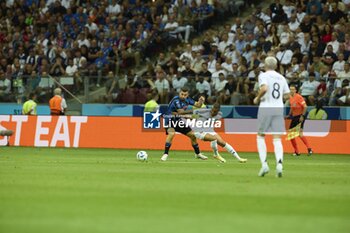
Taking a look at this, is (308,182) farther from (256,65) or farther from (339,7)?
(339,7)

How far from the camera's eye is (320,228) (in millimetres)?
10555

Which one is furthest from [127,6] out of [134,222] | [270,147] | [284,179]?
[134,222]

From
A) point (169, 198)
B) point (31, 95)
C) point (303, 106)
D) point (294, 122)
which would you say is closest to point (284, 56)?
point (303, 106)

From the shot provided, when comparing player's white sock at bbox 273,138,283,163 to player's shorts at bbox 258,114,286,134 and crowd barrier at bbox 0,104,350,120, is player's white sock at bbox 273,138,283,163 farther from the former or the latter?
crowd barrier at bbox 0,104,350,120

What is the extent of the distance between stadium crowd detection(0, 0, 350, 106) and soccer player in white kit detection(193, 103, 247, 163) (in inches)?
93.7

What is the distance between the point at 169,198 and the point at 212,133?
40.2 feet

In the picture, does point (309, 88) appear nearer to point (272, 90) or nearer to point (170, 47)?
point (170, 47)

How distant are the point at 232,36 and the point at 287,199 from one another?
75.1 feet

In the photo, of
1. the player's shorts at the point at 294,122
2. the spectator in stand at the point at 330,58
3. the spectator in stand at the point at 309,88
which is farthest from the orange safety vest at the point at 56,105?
the spectator in stand at the point at 330,58

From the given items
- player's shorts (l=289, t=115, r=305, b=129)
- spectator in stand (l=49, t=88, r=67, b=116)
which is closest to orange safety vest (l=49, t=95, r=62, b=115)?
spectator in stand (l=49, t=88, r=67, b=116)

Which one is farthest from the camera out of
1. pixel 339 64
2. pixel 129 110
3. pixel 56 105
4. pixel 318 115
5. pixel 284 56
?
pixel 129 110

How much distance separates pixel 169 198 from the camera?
540 inches

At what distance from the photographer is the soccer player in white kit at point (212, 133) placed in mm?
24812

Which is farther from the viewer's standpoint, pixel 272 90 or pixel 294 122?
pixel 294 122
